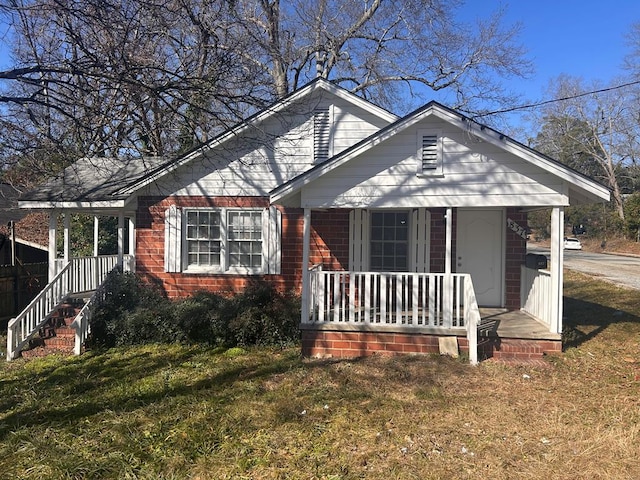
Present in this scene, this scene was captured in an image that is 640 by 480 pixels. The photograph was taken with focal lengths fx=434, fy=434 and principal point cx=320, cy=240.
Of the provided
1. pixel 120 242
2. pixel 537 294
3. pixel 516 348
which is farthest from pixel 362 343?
pixel 120 242

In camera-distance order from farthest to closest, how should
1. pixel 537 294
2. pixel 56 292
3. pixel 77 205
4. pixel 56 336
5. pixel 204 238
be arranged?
1. pixel 204 238
2. pixel 77 205
3. pixel 56 292
4. pixel 56 336
5. pixel 537 294

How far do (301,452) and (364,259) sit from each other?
19.8 feet

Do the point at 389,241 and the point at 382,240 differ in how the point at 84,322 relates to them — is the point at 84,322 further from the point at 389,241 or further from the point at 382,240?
the point at 389,241

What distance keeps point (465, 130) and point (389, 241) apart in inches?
131

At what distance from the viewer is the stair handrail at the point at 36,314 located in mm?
8617

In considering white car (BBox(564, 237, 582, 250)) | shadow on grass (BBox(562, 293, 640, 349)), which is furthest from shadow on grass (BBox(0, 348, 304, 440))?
white car (BBox(564, 237, 582, 250))

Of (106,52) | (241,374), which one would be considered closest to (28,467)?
(241,374)

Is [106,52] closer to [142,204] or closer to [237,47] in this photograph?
[237,47]

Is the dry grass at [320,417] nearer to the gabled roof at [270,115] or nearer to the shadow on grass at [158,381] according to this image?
the shadow on grass at [158,381]

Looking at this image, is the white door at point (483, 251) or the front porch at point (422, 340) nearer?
the front porch at point (422, 340)

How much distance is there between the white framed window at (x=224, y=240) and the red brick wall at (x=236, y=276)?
0.16 m

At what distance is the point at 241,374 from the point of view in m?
6.98

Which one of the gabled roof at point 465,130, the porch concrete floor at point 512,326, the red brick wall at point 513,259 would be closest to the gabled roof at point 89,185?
the gabled roof at point 465,130

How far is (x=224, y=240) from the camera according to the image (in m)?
10.3
